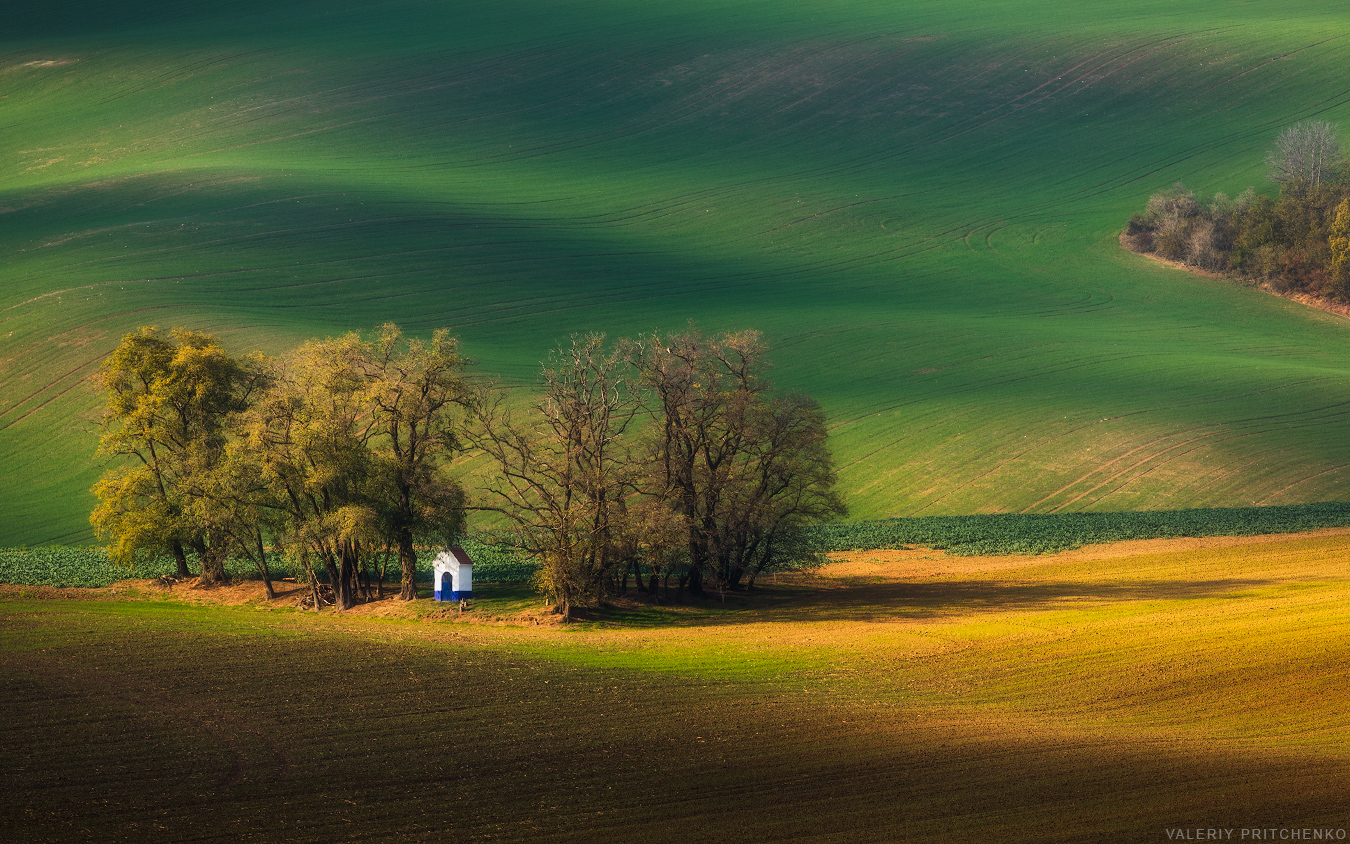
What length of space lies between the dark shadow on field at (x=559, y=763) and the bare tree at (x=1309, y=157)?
98.5 meters

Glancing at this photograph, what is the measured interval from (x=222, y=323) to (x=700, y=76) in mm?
79550

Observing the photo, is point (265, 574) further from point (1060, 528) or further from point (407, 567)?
point (1060, 528)

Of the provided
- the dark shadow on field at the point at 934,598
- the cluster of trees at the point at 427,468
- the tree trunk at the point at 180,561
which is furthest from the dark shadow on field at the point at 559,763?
the tree trunk at the point at 180,561

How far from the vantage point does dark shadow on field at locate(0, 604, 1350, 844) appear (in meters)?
20.6

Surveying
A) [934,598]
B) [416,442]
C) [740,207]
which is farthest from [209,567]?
[740,207]

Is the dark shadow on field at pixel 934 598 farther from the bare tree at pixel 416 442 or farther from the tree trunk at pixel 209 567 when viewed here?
the tree trunk at pixel 209 567

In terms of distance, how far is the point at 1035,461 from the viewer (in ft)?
222

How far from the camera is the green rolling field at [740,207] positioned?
71.0 metres

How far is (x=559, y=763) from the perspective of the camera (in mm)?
23984

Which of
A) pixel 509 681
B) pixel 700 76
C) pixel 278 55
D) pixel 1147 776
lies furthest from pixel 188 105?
pixel 1147 776

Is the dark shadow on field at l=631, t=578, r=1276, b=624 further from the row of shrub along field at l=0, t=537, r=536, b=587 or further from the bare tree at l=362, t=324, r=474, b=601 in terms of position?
the row of shrub along field at l=0, t=537, r=536, b=587

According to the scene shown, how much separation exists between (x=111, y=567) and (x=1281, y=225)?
100004mm

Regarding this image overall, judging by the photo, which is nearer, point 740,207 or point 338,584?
point 338,584

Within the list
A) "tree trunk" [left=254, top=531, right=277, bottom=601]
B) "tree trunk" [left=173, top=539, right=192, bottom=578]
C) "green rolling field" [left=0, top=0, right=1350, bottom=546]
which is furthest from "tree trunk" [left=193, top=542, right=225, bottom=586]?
"green rolling field" [left=0, top=0, right=1350, bottom=546]
